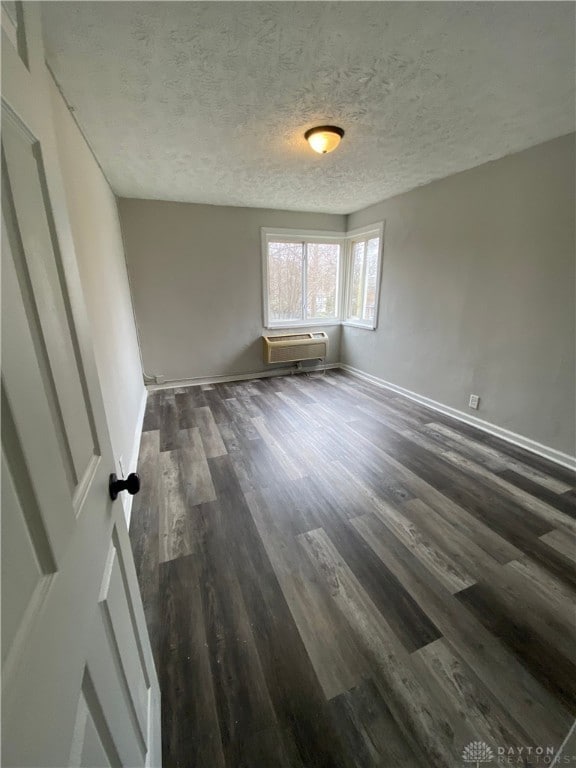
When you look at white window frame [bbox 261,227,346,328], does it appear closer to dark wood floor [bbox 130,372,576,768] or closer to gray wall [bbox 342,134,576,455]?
gray wall [bbox 342,134,576,455]

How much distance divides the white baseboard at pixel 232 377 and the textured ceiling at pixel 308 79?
249 centimetres

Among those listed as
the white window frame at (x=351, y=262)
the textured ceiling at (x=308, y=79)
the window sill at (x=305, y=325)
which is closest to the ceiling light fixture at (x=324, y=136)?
the textured ceiling at (x=308, y=79)

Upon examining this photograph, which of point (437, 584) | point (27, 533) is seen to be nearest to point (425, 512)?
point (437, 584)

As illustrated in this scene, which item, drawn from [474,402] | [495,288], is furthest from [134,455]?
[495,288]

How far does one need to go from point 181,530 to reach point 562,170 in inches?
139

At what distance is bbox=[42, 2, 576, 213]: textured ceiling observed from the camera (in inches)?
47.1

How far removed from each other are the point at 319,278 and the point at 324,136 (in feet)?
9.12

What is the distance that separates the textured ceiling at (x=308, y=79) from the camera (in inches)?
47.1

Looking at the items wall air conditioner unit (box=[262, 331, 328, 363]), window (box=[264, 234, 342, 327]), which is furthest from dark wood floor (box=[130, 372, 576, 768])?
window (box=[264, 234, 342, 327])

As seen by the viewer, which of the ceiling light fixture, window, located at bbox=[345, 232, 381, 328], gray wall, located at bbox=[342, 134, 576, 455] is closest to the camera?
the ceiling light fixture

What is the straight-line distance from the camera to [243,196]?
3557 mm

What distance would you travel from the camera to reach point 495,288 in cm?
269

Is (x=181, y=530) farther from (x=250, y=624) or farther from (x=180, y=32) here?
(x=180, y=32)

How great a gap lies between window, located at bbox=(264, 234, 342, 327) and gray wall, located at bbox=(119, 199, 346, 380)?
0.21 metres
